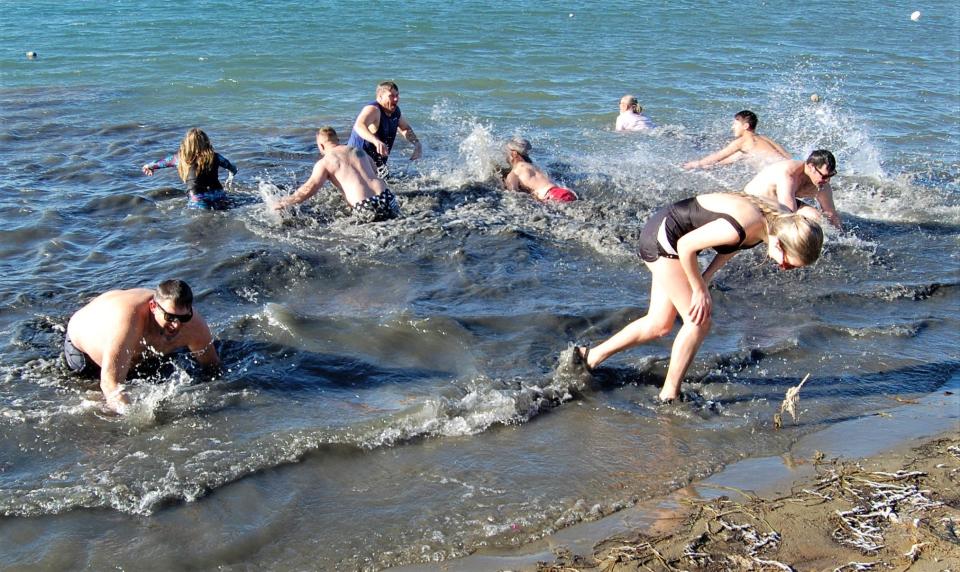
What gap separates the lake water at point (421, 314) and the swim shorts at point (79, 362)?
0.38ft

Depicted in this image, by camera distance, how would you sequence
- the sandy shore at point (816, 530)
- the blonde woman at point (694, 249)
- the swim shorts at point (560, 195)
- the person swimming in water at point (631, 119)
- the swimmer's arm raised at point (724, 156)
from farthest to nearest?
the person swimming in water at point (631, 119)
the swimmer's arm raised at point (724, 156)
the swim shorts at point (560, 195)
the blonde woman at point (694, 249)
the sandy shore at point (816, 530)

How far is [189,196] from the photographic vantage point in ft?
Result: 31.4

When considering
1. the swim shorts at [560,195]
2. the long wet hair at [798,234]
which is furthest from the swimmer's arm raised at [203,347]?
the swim shorts at [560,195]

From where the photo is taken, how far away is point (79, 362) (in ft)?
18.8

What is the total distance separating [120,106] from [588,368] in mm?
11301

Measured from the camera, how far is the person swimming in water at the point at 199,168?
30.0ft

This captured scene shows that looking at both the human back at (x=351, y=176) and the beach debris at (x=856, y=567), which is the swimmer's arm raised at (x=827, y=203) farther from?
the beach debris at (x=856, y=567)

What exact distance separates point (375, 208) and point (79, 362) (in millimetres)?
3794

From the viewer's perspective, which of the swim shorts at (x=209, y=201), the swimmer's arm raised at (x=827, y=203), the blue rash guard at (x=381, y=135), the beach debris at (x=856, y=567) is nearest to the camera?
the beach debris at (x=856, y=567)

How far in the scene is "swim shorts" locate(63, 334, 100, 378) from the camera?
225 inches

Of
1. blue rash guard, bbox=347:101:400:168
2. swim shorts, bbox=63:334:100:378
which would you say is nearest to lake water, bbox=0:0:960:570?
swim shorts, bbox=63:334:100:378

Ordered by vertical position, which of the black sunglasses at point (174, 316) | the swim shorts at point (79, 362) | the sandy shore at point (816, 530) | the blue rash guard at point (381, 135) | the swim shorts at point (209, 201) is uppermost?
the blue rash guard at point (381, 135)

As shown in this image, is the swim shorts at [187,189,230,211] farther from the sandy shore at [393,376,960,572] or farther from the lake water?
the sandy shore at [393,376,960,572]

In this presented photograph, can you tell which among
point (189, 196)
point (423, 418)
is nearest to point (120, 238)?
point (189, 196)
